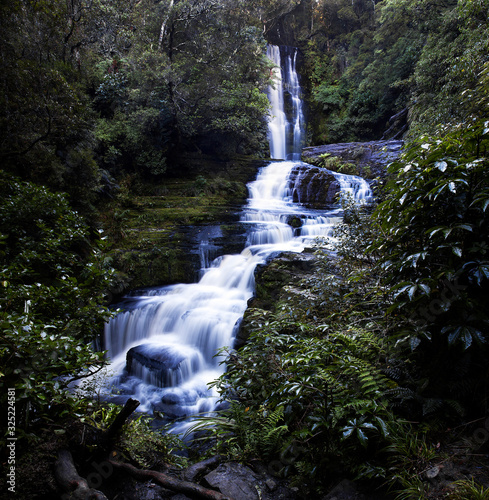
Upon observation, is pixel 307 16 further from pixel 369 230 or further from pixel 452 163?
pixel 452 163

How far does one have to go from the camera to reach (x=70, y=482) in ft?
5.65

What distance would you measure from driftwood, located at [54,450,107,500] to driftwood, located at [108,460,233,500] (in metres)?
0.37

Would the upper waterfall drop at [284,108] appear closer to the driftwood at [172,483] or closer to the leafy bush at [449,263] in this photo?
the leafy bush at [449,263]

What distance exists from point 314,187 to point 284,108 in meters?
13.3

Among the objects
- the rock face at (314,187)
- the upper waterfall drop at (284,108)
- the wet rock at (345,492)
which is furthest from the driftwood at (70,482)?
the upper waterfall drop at (284,108)

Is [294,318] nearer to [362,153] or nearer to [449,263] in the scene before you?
[449,263]

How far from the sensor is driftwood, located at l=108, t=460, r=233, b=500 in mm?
1910

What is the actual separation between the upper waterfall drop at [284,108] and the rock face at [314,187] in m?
5.93

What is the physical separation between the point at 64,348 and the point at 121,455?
0.99m

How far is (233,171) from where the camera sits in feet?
55.2

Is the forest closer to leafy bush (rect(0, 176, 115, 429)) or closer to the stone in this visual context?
leafy bush (rect(0, 176, 115, 429))

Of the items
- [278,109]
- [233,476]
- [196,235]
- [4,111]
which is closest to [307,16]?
[278,109]

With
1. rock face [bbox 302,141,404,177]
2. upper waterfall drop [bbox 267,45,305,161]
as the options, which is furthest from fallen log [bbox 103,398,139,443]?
upper waterfall drop [bbox 267,45,305,161]

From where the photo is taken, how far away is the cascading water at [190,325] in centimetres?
548
